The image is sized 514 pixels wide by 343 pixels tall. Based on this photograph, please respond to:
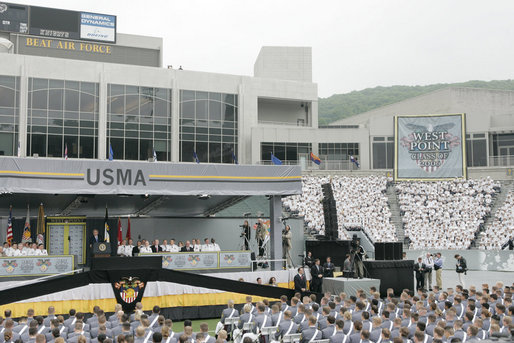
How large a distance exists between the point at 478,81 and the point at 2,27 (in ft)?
464

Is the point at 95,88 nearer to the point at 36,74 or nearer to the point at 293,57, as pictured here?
the point at 36,74

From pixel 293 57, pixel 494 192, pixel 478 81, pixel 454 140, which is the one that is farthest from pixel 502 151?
pixel 478 81

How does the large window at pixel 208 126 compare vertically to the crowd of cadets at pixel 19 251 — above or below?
above

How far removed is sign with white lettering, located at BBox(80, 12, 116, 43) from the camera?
239 ft

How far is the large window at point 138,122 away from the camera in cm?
5953

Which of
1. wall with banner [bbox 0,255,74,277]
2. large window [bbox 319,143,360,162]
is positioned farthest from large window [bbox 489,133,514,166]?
wall with banner [bbox 0,255,74,277]

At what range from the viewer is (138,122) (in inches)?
2372

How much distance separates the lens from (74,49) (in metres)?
72.8

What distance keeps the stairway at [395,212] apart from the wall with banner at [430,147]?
11.0 ft

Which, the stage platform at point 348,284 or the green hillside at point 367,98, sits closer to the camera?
the stage platform at point 348,284

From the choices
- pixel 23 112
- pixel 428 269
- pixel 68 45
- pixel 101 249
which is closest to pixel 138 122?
pixel 23 112

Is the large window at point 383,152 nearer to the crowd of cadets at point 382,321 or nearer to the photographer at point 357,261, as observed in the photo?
the photographer at point 357,261

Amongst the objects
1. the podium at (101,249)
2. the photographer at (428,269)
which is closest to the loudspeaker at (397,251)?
the photographer at (428,269)

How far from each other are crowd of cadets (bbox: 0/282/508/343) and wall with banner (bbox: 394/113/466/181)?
41.4 metres
